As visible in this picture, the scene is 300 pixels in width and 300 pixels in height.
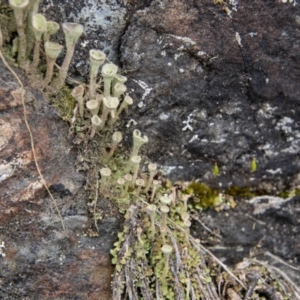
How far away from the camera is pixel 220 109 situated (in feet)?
7.85

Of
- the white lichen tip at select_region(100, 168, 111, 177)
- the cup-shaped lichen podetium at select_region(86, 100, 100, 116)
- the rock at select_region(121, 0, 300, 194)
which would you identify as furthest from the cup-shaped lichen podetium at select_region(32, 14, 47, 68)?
the white lichen tip at select_region(100, 168, 111, 177)

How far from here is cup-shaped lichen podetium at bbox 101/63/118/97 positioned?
6.63ft

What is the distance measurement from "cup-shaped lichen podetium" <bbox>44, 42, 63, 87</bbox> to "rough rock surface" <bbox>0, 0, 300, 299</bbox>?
0.33 feet

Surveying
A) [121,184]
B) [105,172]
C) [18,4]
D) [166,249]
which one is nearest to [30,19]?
[18,4]

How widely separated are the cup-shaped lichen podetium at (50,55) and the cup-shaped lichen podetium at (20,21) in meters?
0.11

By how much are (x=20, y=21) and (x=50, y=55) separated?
0.18 meters

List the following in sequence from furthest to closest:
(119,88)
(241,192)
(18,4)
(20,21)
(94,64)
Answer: (241,192)
(119,88)
(94,64)
(20,21)
(18,4)

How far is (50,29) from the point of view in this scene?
6.42 feet

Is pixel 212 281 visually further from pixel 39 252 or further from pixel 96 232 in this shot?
pixel 39 252

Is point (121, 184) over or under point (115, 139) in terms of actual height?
under

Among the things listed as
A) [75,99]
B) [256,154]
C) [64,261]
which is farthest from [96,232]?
[256,154]

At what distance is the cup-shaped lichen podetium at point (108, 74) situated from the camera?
2020 millimetres

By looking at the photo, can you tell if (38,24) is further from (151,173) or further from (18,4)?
(151,173)

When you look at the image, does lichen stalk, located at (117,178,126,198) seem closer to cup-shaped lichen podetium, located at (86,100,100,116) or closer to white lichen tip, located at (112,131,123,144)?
white lichen tip, located at (112,131,123,144)
